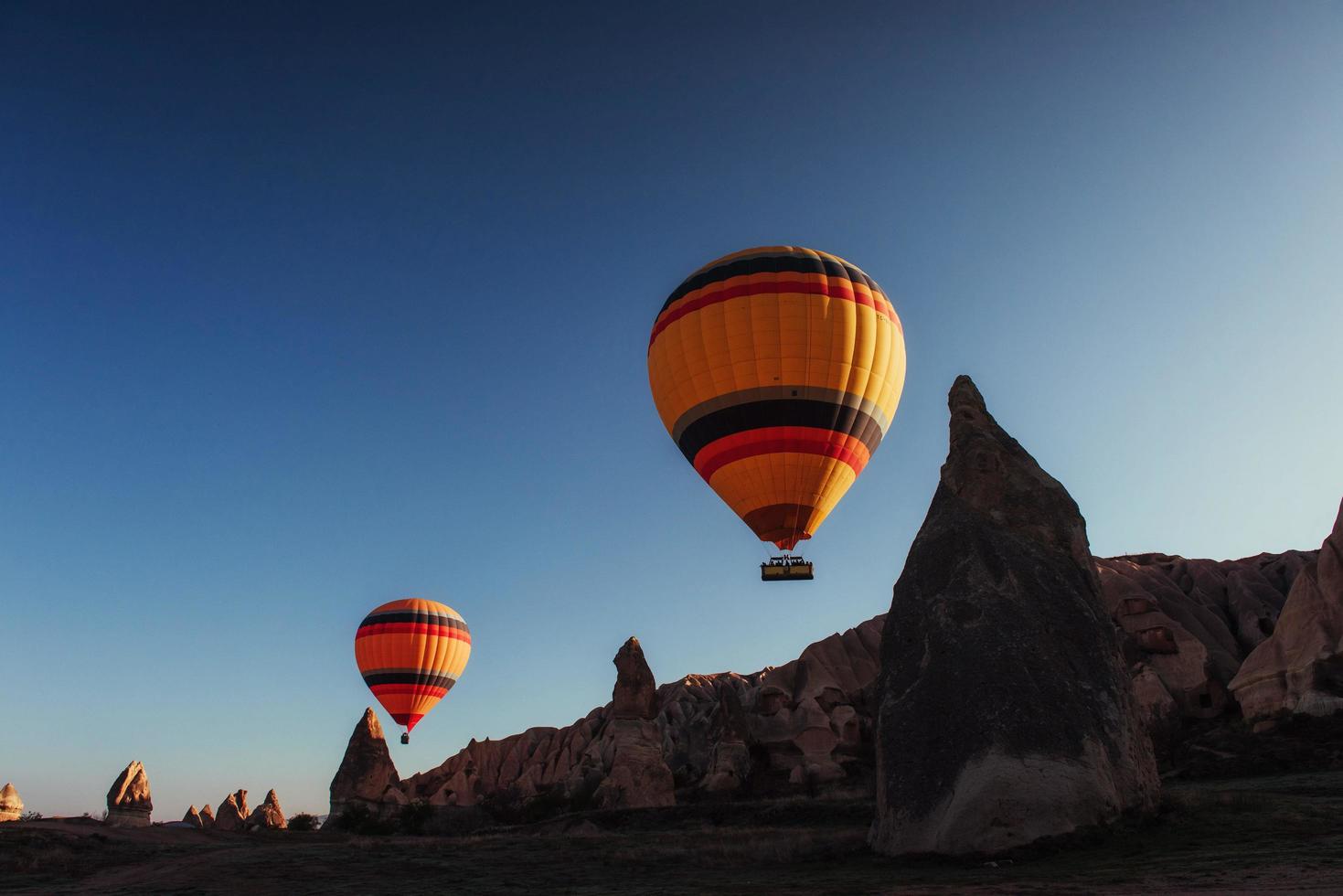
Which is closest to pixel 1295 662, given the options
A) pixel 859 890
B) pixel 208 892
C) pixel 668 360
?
pixel 668 360

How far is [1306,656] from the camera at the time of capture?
29.5m

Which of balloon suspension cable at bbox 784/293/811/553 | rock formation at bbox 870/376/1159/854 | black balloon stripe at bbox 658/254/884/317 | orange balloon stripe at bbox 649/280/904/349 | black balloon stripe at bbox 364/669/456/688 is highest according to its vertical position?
black balloon stripe at bbox 658/254/884/317

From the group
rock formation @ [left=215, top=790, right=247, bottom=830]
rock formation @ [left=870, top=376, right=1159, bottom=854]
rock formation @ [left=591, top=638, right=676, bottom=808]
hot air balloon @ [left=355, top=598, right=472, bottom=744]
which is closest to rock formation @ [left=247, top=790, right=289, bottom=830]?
rock formation @ [left=215, top=790, right=247, bottom=830]

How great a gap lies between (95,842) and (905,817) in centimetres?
2006

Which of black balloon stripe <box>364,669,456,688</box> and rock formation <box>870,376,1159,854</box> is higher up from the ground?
black balloon stripe <box>364,669,456,688</box>

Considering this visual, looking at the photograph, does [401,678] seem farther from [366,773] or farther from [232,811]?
[232,811]

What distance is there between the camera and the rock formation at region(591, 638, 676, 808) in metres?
35.1

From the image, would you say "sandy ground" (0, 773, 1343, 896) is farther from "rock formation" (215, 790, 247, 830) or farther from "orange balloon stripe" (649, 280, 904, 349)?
"rock formation" (215, 790, 247, 830)

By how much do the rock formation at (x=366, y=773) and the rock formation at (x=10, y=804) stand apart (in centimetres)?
1494

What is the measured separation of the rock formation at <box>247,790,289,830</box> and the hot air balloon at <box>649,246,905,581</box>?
3884 cm

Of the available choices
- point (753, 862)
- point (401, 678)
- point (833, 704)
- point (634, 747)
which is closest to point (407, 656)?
point (401, 678)

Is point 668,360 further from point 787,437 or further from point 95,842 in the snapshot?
point 95,842

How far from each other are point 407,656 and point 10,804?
67.0 ft

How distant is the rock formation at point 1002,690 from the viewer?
1066 cm
